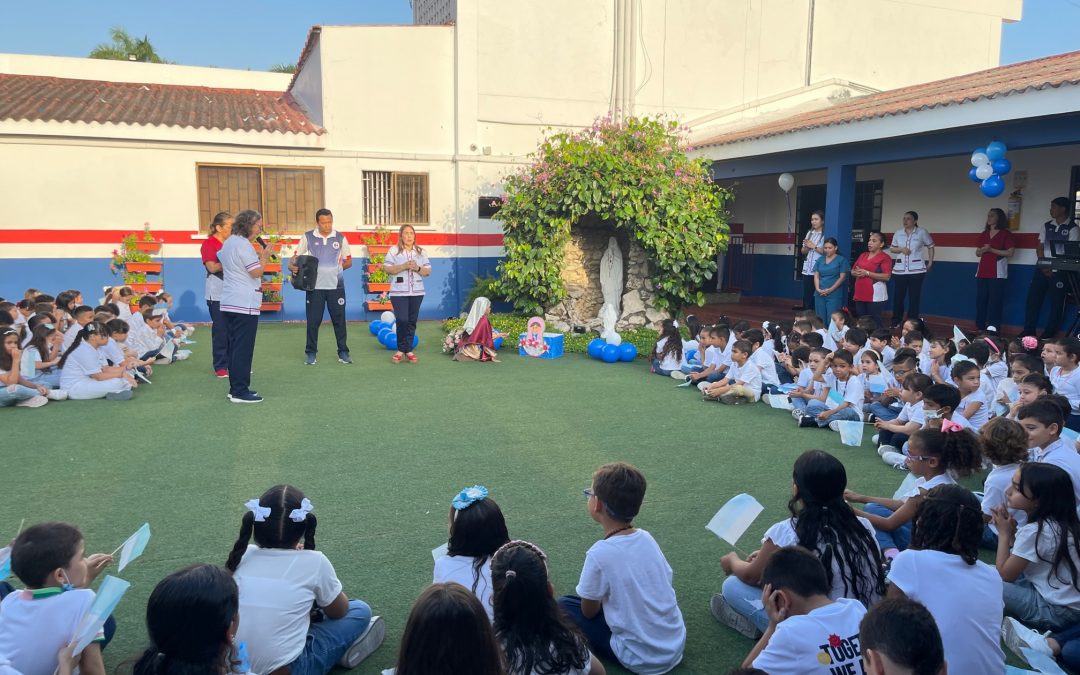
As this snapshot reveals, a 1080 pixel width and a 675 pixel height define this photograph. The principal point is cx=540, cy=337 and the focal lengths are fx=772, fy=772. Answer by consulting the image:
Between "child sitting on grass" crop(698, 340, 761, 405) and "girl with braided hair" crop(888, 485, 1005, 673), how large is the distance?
4.21 meters

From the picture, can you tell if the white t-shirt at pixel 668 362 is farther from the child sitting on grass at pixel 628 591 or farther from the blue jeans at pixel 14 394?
the blue jeans at pixel 14 394

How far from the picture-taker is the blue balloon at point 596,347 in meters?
9.23

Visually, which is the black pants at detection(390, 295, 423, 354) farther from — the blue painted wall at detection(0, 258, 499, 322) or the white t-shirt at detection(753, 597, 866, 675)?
the white t-shirt at detection(753, 597, 866, 675)

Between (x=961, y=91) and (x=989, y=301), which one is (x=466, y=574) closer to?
(x=961, y=91)

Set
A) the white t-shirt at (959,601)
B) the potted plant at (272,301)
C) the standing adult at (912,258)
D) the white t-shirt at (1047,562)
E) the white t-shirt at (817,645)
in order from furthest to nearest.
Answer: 1. the potted plant at (272,301)
2. the standing adult at (912,258)
3. the white t-shirt at (1047,562)
4. the white t-shirt at (959,601)
5. the white t-shirt at (817,645)

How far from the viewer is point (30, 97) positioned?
1183 cm

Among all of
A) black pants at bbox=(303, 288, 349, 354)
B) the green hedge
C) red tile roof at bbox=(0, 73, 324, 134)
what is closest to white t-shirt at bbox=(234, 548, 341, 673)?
black pants at bbox=(303, 288, 349, 354)

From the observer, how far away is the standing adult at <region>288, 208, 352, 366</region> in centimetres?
845

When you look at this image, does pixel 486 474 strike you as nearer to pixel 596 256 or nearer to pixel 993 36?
pixel 596 256

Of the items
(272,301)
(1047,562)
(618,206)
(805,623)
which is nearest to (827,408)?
(1047,562)

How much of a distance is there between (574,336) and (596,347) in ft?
3.26

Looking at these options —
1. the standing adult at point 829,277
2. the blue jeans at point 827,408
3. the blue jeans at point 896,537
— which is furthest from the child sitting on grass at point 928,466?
the standing adult at point 829,277

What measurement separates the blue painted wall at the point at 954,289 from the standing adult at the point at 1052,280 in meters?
0.76

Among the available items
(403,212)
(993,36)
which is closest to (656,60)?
(403,212)
